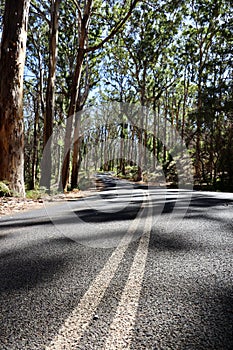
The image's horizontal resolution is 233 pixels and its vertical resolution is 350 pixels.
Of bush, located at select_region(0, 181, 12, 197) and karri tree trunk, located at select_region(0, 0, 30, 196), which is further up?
karri tree trunk, located at select_region(0, 0, 30, 196)

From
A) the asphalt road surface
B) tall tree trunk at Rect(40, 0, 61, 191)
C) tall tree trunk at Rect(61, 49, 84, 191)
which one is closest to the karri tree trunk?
the asphalt road surface

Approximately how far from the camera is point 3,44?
7.11 meters

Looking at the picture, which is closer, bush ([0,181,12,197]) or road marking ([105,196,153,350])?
road marking ([105,196,153,350])

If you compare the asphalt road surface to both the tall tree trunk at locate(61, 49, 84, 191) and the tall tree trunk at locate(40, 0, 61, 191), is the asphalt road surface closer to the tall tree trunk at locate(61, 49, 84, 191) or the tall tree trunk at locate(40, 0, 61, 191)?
the tall tree trunk at locate(40, 0, 61, 191)

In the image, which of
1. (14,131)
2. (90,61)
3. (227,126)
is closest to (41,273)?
(14,131)

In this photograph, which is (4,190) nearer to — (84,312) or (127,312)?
(84,312)

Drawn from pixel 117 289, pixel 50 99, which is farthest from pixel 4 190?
pixel 50 99

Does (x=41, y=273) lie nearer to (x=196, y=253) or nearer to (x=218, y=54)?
(x=196, y=253)

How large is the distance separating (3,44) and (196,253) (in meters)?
7.47

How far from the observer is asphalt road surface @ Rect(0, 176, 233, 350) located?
3.83ft

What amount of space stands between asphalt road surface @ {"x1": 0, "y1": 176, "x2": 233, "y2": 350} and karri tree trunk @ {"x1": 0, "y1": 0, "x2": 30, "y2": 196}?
170 inches

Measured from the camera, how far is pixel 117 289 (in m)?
1.64

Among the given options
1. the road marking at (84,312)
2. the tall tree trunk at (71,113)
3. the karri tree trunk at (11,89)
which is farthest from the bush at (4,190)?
the tall tree trunk at (71,113)

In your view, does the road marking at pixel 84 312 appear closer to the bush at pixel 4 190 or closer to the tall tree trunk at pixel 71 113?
the bush at pixel 4 190
